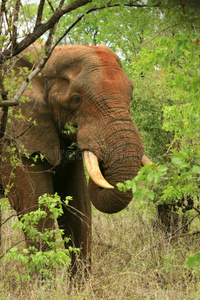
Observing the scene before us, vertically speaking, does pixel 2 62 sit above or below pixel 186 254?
above

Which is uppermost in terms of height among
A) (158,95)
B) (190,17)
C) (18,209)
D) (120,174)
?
(190,17)

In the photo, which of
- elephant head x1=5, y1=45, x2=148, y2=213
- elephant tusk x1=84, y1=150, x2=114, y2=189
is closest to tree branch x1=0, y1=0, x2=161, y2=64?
elephant head x1=5, y1=45, x2=148, y2=213

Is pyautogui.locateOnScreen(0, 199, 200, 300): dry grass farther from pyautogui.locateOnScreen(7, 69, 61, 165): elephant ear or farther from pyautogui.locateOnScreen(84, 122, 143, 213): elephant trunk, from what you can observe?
pyautogui.locateOnScreen(7, 69, 61, 165): elephant ear

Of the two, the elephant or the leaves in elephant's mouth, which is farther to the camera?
the leaves in elephant's mouth

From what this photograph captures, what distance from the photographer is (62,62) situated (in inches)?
226

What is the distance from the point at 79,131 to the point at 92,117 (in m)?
0.21

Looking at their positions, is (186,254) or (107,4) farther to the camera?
(186,254)

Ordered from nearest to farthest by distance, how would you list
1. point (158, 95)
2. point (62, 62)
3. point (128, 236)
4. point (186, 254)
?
point (62, 62)
point (186, 254)
point (128, 236)
point (158, 95)

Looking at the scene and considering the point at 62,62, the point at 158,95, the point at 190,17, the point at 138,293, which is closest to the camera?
the point at 190,17

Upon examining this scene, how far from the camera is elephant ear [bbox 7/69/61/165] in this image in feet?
18.6

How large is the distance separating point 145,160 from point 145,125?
2.55 m

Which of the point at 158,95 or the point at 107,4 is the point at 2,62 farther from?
the point at 158,95

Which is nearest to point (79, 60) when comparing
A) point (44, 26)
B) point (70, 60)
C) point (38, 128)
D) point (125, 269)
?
point (70, 60)

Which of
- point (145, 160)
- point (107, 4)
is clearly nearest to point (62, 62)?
point (145, 160)
